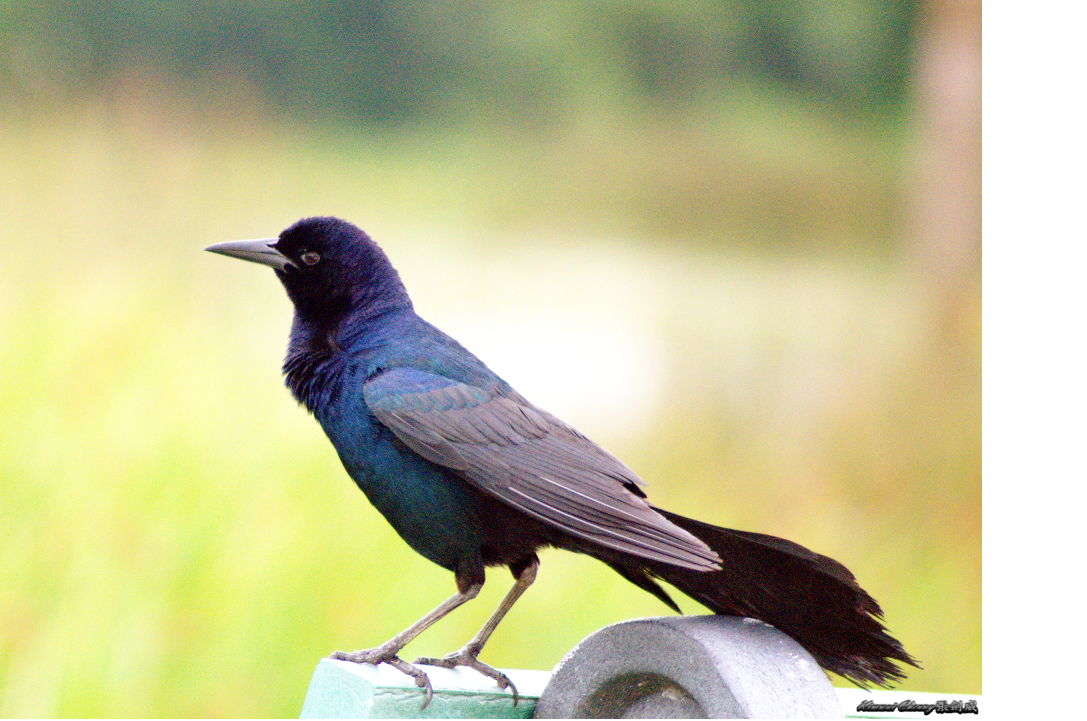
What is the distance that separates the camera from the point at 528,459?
1907 millimetres

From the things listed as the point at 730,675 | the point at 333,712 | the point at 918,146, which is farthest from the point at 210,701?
the point at 918,146

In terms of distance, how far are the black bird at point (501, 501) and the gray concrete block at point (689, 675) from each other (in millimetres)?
91

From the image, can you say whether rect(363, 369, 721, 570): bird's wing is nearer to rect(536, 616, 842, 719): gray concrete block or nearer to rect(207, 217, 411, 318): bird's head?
rect(536, 616, 842, 719): gray concrete block

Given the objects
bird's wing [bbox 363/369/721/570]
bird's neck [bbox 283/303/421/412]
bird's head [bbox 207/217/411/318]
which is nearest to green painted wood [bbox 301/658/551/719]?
bird's wing [bbox 363/369/721/570]

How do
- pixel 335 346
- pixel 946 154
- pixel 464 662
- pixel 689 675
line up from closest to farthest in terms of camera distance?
1. pixel 689 675
2. pixel 464 662
3. pixel 335 346
4. pixel 946 154

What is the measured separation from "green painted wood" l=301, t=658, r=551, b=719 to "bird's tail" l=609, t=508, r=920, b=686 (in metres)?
0.39

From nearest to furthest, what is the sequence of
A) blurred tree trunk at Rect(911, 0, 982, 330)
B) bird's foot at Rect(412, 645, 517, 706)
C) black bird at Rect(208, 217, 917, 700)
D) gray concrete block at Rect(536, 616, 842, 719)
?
1. gray concrete block at Rect(536, 616, 842, 719)
2. black bird at Rect(208, 217, 917, 700)
3. bird's foot at Rect(412, 645, 517, 706)
4. blurred tree trunk at Rect(911, 0, 982, 330)

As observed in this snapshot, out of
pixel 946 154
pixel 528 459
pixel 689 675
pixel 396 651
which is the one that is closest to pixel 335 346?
pixel 528 459

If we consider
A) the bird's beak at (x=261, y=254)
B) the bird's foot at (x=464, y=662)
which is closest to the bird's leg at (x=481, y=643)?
the bird's foot at (x=464, y=662)

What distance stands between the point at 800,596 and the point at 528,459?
1.82 ft

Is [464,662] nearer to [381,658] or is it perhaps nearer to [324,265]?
[381,658]

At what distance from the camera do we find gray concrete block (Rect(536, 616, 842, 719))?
1680mm

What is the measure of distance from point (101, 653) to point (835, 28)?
4.03 meters

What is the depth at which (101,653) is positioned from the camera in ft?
11.2
